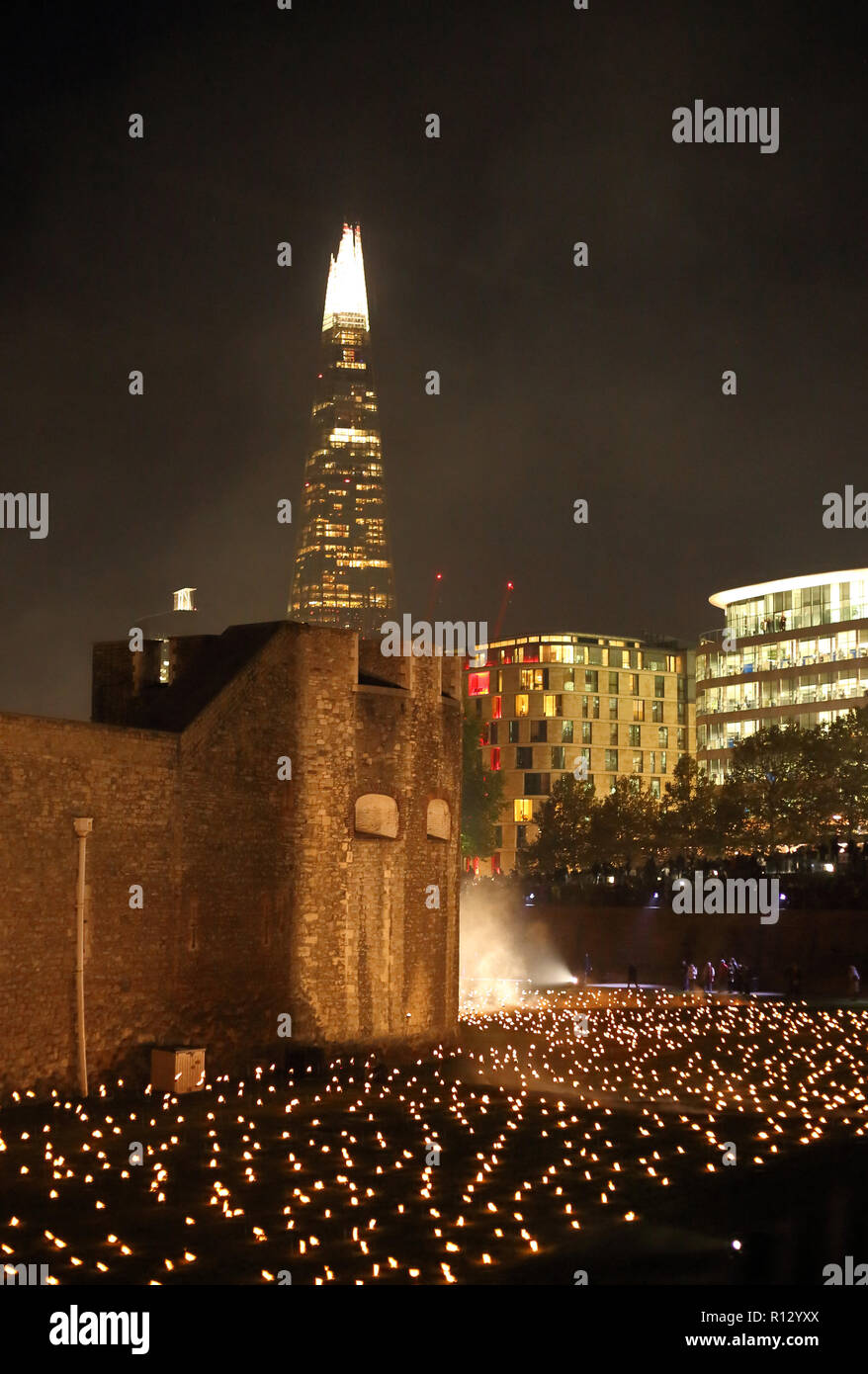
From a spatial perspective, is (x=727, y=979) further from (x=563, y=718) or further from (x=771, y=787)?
(x=563, y=718)

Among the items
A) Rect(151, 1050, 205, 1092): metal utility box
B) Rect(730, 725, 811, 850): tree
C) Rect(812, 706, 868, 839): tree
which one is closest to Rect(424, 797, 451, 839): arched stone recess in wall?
Rect(151, 1050, 205, 1092): metal utility box

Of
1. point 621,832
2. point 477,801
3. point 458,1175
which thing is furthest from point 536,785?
point 458,1175

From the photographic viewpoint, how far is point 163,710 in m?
30.2

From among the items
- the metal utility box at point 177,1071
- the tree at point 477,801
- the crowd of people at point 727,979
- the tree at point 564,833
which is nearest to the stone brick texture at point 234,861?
the metal utility box at point 177,1071

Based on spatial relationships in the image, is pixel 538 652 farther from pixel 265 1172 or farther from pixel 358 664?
pixel 265 1172

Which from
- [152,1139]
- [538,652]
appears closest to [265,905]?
[152,1139]

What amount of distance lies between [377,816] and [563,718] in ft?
344

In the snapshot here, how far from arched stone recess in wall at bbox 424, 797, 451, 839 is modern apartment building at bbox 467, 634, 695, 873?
98767 millimetres

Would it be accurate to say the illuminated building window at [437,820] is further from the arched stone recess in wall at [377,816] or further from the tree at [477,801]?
the tree at [477,801]

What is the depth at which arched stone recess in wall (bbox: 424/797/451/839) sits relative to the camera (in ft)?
109

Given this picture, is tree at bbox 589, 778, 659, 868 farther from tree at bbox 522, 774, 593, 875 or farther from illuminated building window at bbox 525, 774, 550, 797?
illuminated building window at bbox 525, 774, 550, 797

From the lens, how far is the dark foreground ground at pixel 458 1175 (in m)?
15.9

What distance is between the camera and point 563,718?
136 meters
